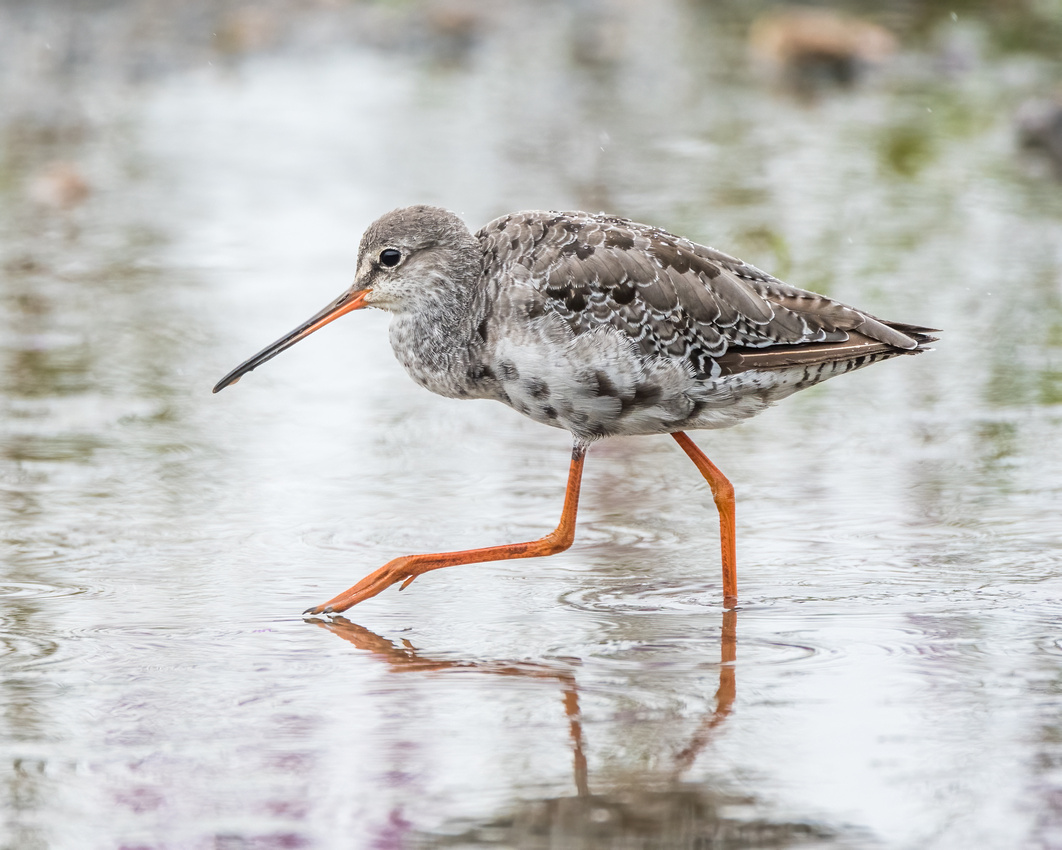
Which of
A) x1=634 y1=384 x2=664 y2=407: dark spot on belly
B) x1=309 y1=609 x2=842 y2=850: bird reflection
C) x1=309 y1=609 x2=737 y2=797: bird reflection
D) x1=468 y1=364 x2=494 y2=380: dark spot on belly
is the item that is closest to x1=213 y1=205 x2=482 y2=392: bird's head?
x1=468 y1=364 x2=494 y2=380: dark spot on belly

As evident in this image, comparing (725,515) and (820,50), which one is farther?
(820,50)

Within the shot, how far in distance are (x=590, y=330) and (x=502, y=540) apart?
1.32m

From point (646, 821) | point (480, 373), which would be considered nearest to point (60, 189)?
point (480, 373)

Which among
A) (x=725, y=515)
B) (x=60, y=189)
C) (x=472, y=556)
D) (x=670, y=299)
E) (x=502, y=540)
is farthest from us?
(x=60, y=189)

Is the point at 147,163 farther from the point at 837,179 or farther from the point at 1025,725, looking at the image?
the point at 1025,725

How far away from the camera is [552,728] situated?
5.33m

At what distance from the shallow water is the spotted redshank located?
2.01 feet

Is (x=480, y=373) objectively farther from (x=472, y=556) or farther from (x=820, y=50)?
(x=820, y=50)

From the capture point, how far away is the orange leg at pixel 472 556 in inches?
256

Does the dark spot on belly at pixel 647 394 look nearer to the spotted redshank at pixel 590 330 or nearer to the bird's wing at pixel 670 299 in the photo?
the spotted redshank at pixel 590 330

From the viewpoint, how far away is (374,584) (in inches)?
→ 256

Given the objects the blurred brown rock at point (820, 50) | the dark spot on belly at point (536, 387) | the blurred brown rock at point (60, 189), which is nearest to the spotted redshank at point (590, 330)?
the dark spot on belly at point (536, 387)

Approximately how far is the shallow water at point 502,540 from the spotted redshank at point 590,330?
613 millimetres

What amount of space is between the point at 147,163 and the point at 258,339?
6.31m
